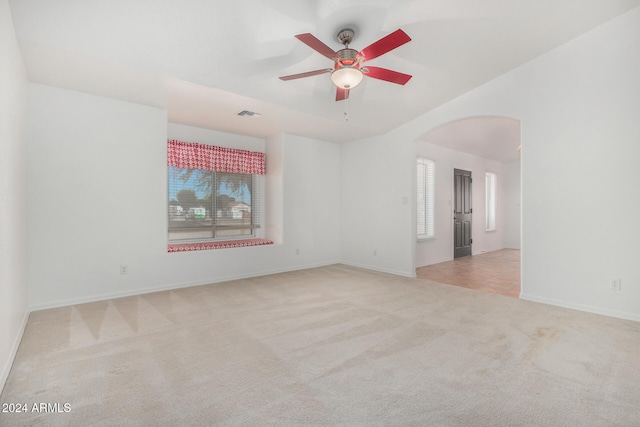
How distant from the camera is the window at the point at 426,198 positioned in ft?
21.0

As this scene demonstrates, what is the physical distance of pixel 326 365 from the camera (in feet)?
A: 7.42

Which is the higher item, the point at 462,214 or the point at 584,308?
the point at 462,214

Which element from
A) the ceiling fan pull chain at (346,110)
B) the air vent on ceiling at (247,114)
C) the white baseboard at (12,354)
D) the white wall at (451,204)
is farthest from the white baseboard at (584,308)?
the white baseboard at (12,354)

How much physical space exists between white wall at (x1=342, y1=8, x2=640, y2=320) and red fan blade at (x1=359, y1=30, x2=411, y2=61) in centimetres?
238

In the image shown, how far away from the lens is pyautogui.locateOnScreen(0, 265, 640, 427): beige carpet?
1.73 m

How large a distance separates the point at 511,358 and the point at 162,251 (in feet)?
13.7

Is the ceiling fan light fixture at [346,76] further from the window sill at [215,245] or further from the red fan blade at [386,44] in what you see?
the window sill at [215,245]

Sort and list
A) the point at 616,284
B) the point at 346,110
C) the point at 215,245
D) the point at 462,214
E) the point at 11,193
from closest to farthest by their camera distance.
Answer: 1. the point at 11,193
2. the point at 616,284
3. the point at 346,110
4. the point at 215,245
5. the point at 462,214

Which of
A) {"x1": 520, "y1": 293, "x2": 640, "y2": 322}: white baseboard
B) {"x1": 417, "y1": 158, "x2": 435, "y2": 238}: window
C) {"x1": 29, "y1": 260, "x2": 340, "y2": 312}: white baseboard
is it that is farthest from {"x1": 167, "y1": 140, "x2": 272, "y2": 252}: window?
{"x1": 520, "y1": 293, "x2": 640, "y2": 322}: white baseboard

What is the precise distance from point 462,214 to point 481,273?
2.17 m

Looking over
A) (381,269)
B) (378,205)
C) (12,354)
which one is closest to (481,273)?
(381,269)

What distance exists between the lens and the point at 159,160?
14.1 ft

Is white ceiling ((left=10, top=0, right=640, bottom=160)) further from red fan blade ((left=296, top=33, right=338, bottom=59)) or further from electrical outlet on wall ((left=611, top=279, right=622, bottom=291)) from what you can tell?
electrical outlet on wall ((left=611, top=279, right=622, bottom=291))

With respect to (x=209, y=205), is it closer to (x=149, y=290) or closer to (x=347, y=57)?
(x=149, y=290)
